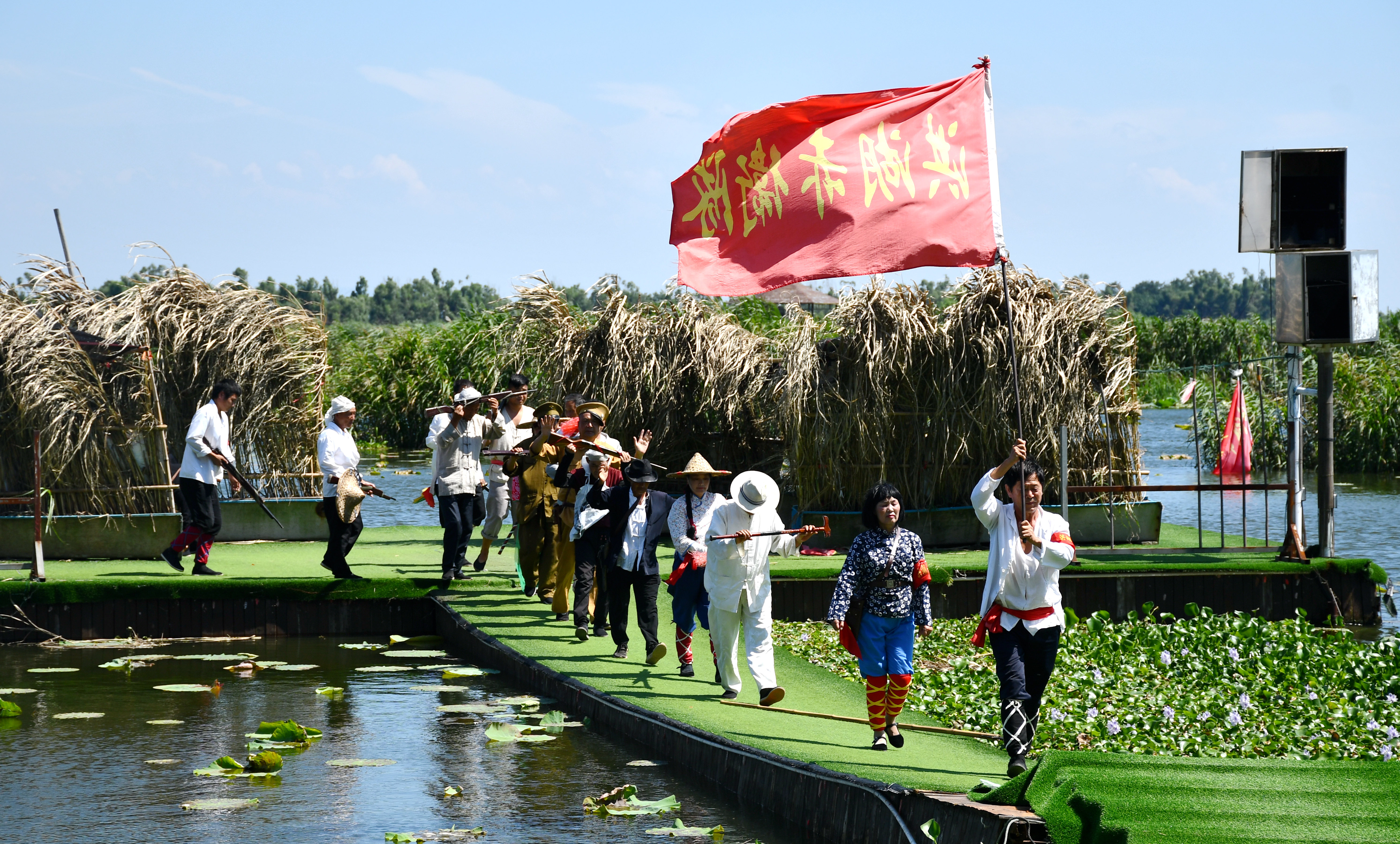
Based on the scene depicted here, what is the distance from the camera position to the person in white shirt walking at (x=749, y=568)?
791 cm

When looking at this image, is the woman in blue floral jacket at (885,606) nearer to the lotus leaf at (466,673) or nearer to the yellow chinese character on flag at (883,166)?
the yellow chinese character on flag at (883,166)

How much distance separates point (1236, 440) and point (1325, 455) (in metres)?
3.16

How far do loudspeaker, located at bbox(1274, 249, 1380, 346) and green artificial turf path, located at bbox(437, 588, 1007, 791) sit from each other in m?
5.43

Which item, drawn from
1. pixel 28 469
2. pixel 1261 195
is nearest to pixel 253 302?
pixel 28 469

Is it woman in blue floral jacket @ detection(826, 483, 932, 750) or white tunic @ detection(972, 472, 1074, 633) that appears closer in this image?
white tunic @ detection(972, 472, 1074, 633)

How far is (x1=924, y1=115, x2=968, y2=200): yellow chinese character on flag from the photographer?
9469mm

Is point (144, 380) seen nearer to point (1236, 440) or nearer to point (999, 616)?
point (999, 616)

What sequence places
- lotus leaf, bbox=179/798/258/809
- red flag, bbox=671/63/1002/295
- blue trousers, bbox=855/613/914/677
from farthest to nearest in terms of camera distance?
Answer: 1. red flag, bbox=671/63/1002/295
2. blue trousers, bbox=855/613/914/677
3. lotus leaf, bbox=179/798/258/809

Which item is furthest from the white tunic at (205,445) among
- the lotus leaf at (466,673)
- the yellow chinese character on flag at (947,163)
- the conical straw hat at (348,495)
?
the yellow chinese character on flag at (947,163)

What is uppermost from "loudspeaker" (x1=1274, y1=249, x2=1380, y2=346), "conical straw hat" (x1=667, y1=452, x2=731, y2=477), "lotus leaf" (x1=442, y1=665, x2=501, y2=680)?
"loudspeaker" (x1=1274, y1=249, x2=1380, y2=346)

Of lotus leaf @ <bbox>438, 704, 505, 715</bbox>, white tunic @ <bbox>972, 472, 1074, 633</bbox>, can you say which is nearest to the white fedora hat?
white tunic @ <bbox>972, 472, 1074, 633</bbox>

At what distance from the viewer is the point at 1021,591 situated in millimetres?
6508

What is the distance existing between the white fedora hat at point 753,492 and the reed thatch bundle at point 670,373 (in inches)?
286

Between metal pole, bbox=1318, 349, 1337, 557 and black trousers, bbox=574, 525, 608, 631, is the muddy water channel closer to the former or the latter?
black trousers, bbox=574, 525, 608, 631
